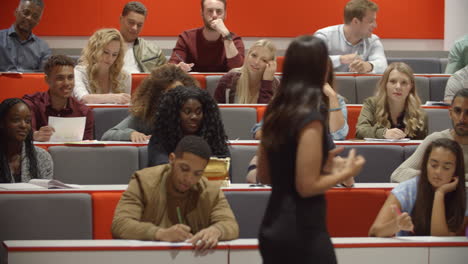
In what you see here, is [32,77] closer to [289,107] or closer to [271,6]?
[271,6]

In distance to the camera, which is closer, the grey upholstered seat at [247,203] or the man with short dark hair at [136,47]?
the grey upholstered seat at [247,203]

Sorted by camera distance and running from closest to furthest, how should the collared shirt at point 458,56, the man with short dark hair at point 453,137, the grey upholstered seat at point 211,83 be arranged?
the man with short dark hair at point 453,137 < the grey upholstered seat at point 211,83 < the collared shirt at point 458,56

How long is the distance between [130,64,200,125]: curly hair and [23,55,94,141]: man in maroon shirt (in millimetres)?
311

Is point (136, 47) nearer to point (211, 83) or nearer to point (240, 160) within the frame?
point (211, 83)

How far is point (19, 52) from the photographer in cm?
500

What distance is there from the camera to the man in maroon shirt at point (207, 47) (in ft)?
15.8

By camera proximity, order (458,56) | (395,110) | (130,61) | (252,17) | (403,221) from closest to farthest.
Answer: (403,221), (395,110), (130,61), (458,56), (252,17)

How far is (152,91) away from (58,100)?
1.71ft

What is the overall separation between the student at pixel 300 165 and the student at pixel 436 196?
777 mm

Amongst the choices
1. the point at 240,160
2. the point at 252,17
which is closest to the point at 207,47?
the point at 252,17

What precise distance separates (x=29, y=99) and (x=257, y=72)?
1.16m

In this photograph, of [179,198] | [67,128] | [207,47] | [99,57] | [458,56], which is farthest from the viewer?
[458,56]

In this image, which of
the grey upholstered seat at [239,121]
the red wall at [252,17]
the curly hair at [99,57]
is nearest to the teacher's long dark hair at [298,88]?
the grey upholstered seat at [239,121]

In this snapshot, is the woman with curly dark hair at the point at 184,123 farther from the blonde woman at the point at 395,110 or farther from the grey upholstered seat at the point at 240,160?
the blonde woman at the point at 395,110
